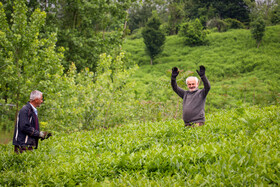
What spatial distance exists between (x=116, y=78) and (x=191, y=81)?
495 cm

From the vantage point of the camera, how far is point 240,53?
34.2 meters

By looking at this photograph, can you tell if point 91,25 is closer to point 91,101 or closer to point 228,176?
point 91,101

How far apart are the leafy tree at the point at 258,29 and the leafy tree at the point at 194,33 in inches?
308

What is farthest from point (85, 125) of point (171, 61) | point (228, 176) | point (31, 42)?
point (171, 61)

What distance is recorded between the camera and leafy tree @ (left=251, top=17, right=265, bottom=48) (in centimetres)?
3471

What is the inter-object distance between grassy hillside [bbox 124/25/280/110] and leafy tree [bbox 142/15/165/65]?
5.34ft

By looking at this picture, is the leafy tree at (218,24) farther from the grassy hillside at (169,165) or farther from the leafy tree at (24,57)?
the grassy hillside at (169,165)

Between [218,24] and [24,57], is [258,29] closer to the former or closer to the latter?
[218,24]

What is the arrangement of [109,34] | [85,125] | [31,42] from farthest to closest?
[109,34], [85,125], [31,42]

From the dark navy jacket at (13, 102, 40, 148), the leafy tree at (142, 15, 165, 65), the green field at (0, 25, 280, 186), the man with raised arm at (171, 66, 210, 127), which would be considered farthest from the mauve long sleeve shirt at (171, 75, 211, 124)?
the leafy tree at (142, 15, 165, 65)

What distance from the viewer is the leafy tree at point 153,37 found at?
117 feet

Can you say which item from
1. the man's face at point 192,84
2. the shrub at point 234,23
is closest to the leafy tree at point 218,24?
the shrub at point 234,23

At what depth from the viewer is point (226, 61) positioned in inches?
1314

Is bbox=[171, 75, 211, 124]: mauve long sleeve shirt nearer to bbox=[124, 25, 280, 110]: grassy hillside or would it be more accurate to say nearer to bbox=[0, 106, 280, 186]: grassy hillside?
bbox=[0, 106, 280, 186]: grassy hillside
